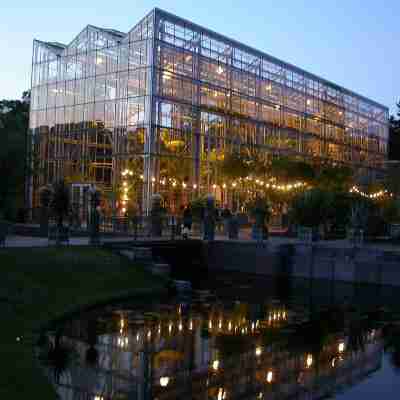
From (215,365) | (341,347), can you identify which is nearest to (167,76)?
(341,347)

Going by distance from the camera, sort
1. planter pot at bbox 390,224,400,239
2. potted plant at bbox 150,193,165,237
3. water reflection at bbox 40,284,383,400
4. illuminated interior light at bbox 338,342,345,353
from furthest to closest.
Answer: planter pot at bbox 390,224,400,239 → potted plant at bbox 150,193,165,237 → illuminated interior light at bbox 338,342,345,353 → water reflection at bbox 40,284,383,400

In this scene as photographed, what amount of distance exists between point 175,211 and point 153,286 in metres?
25.5

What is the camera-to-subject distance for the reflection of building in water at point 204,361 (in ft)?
43.9

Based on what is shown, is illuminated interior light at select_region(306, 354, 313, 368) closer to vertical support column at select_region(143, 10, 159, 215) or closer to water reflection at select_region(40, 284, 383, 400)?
water reflection at select_region(40, 284, 383, 400)

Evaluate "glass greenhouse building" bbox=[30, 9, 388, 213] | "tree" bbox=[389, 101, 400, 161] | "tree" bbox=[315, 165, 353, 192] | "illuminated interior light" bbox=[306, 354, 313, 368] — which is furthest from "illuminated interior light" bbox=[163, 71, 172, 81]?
"tree" bbox=[389, 101, 400, 161]

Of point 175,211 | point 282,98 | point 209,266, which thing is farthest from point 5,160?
point 282,98

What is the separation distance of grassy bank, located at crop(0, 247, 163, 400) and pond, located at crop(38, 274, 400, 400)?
0.69 metres

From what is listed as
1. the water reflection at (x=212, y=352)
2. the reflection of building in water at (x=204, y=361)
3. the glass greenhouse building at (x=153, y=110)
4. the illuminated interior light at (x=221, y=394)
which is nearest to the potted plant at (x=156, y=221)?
the glass greenhouse building at (x=153, y=110)

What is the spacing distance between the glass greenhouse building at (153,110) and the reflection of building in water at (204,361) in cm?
3045

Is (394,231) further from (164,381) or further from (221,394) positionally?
(221,394)

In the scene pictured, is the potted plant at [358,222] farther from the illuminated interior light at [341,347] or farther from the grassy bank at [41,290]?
the illuminated interior light at [341,347]

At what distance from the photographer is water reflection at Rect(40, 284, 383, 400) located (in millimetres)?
13547

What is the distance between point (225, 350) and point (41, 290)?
25.1 ft

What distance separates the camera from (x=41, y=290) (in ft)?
70.1
